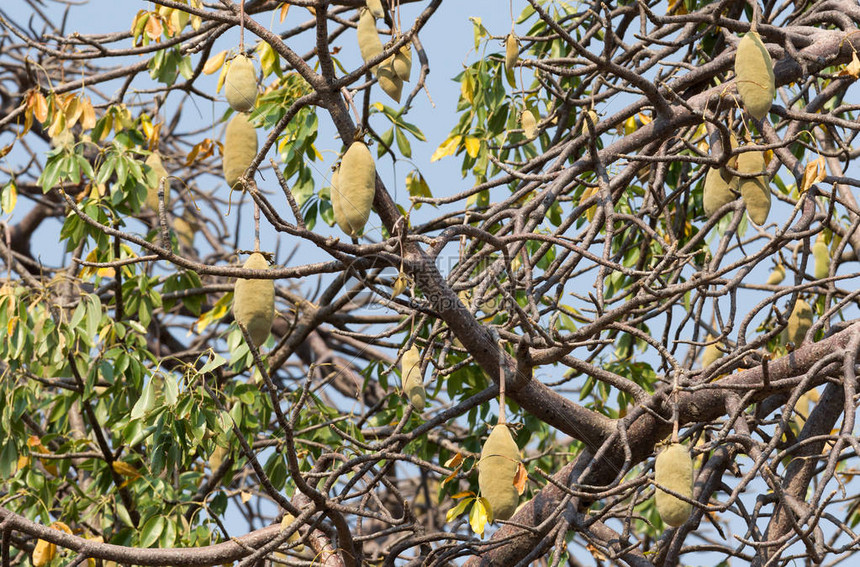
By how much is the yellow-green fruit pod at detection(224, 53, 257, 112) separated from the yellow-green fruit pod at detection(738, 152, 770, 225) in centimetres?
90

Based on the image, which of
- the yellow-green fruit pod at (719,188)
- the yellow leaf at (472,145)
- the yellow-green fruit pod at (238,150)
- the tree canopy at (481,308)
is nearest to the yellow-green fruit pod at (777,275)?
the tree canopy at (481,308)

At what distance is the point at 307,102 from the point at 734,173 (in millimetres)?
790

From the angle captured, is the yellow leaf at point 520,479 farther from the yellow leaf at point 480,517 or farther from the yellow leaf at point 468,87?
the yellow leaf at point 468,87

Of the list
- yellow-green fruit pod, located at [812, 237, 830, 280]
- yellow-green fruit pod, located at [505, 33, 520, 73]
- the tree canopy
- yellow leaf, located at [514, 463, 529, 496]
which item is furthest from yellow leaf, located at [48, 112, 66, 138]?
yellow-green fruit pod, located at [812, 237, 830, 280]

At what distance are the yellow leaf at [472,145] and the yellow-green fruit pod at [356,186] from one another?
1.67m

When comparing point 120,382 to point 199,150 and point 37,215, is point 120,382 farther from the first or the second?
point 37,215

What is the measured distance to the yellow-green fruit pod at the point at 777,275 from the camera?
3.29m

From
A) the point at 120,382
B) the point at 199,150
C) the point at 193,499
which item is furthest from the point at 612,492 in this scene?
the point at 199,150

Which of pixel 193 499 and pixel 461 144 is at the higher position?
pixel 461 144

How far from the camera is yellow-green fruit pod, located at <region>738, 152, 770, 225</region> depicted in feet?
5.91

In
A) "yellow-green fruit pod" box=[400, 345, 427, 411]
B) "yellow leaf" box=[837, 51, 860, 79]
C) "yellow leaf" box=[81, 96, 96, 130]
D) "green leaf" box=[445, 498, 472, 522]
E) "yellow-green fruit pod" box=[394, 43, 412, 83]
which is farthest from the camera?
"yellow leaf" box=[81, 96, 96, 130]

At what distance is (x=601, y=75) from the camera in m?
2.36

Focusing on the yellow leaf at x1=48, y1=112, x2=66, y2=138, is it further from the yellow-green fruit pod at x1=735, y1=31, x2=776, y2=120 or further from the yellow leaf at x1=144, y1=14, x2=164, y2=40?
the yellow-green fruit pod at x1=735, y1=31, x2=776, y2=120

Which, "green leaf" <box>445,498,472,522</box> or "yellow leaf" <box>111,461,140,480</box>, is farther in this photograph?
"yellow leaf" <box>111,461,140,480</box>
